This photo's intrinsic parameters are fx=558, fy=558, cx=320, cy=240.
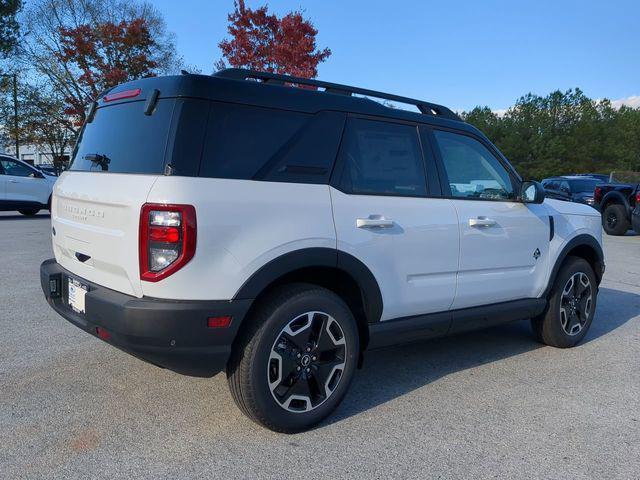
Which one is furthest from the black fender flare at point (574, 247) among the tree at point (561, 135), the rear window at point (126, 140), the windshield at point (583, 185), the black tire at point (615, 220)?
the tree at point (561, 135)

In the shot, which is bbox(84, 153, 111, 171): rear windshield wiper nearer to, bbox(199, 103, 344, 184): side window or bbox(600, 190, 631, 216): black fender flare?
bbox(199, 103, 344, 184): side window

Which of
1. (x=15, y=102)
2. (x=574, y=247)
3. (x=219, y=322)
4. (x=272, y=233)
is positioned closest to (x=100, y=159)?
(x=272, y=233)

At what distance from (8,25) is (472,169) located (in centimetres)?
2817

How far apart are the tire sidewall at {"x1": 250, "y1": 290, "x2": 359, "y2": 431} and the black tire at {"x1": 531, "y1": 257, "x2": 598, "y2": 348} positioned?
2.23 meters

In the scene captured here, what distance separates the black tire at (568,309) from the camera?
4793mm

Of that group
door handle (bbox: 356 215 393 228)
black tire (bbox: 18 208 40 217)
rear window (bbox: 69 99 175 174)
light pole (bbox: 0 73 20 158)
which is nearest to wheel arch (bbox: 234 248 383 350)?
door handle (bbox: 356 215 393 228)

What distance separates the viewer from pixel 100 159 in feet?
11.1

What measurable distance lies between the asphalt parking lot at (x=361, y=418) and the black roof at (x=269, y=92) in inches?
73.2

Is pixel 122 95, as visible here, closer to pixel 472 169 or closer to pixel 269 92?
pixel 269 92

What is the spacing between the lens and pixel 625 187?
50.5 feet

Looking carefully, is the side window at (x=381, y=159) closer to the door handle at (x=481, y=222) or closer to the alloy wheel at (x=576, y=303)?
the door handle at (x=481, y=222)

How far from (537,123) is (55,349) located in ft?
208

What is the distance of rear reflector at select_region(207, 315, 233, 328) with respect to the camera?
280 centimetres

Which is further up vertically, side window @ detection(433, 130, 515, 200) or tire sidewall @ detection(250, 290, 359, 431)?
side window @ detection(433, 130, 515, 200)
